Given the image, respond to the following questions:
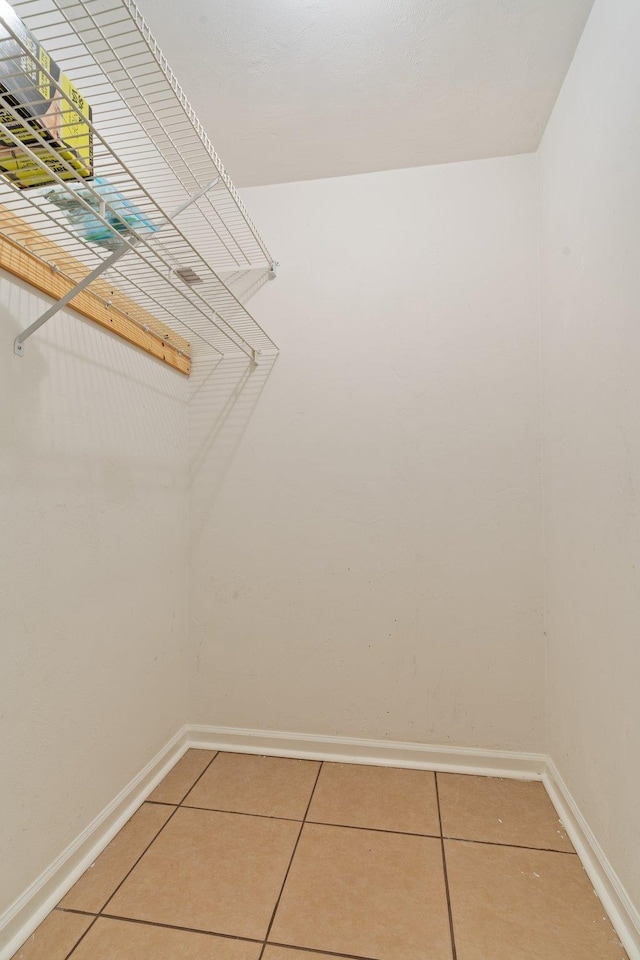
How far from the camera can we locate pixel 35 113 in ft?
2.44

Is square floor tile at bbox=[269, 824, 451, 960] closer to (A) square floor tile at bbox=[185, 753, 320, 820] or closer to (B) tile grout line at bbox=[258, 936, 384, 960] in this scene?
(B) tile grout line at bbox=[258, 936, 384, 960]

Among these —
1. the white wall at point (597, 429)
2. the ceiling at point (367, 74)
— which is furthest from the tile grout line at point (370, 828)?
the ceiling at point (367, 74)

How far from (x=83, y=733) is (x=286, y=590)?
74cm

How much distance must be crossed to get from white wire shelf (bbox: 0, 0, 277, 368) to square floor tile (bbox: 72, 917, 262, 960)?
52.6 inches

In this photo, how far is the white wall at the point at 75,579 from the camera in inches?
39.1

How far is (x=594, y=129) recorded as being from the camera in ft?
3.79

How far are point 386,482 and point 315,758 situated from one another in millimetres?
963

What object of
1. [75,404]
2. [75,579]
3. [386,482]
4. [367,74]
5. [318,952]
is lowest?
[318,952]

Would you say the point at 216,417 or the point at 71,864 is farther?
the point at 216,417

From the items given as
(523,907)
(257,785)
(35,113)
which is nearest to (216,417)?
(35,113)

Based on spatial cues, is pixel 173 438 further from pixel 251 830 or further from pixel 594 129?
pixel 594 129

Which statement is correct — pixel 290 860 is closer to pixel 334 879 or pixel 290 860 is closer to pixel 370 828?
pixel 334 879

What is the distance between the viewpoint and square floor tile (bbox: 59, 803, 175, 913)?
1.08m

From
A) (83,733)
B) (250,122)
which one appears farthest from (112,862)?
(250,122)
